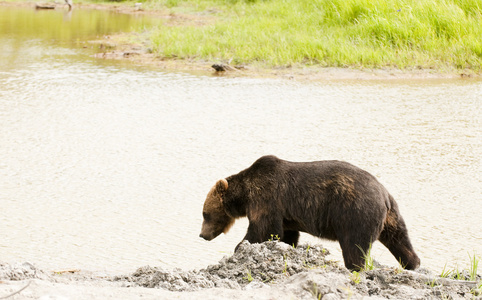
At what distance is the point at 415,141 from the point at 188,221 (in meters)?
3.33

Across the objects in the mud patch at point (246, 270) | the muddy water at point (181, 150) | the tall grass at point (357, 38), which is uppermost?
the tall grass at point (357, 38)

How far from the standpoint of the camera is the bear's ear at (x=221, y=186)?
4.48 meters

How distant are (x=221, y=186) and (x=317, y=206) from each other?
0.78 m

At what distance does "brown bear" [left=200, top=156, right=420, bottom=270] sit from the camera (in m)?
3.84

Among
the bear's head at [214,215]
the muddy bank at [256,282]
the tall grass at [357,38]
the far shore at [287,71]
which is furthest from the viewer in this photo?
the tall grass at [357,38]

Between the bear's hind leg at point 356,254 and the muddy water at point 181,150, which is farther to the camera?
the muddy water at point 181,150

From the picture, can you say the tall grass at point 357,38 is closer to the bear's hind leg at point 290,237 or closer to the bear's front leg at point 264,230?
the bear's hind leg at point 290,237

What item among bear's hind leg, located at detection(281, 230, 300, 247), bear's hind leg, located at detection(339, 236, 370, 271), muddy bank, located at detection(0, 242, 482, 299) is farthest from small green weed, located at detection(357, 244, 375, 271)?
bear's hind leg, located at detection(281, 230, 300, 247)

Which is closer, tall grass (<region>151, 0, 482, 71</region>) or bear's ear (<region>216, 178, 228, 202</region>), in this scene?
bear's ear (<region>216, 178, 228, 202</region>)

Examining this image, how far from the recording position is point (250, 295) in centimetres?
307

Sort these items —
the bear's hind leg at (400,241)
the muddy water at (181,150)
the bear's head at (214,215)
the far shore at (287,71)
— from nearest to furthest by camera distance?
1. the bear's hind leg at (400,241)
2. the bear's head at (214,215)
3. the muddy water at (181,150)
4. the far shore at (287,71)

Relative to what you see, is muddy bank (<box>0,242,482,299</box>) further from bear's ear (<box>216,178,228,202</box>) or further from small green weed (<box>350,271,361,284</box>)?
bear's ear (<box>216,178,228,202</box>)

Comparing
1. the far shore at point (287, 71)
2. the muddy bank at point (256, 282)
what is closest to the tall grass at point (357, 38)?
the far shore at point (287, 71)

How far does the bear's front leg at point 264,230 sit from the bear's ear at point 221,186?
40 centimetres
